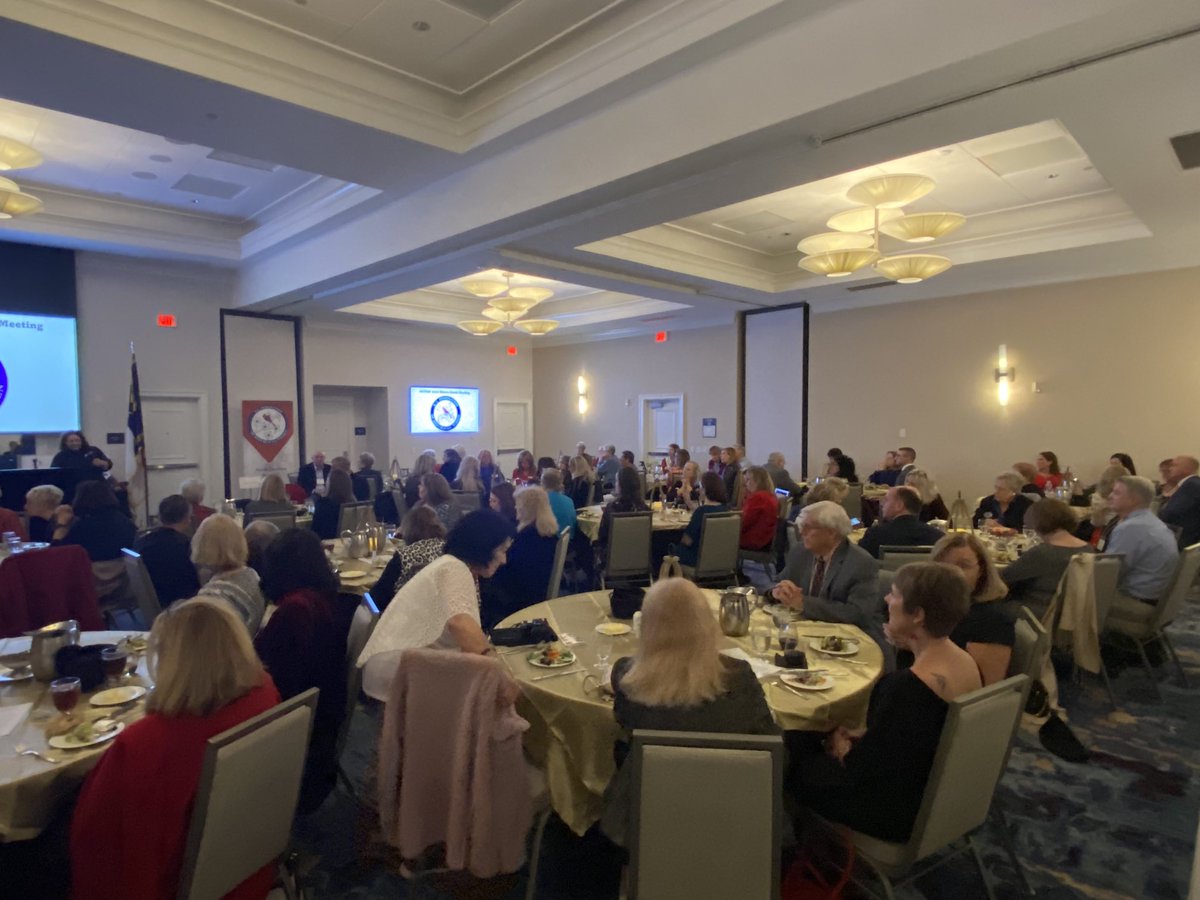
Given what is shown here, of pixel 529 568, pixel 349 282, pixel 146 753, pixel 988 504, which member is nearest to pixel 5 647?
pixel 146 753

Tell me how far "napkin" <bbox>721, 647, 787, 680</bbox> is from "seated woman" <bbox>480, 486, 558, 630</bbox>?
67.5 inches

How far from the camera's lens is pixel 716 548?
578 cm

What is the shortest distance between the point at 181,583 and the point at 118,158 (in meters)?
4.54

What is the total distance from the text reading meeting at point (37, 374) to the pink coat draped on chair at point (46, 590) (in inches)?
234

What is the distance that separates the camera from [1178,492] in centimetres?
592

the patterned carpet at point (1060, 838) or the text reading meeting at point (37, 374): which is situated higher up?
the text reading meeting at point (37, 374)

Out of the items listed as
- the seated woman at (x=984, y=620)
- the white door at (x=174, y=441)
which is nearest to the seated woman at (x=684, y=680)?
the seated woman at (x=984, y=620)

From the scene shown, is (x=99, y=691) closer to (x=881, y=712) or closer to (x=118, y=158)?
(x=881, y=712)

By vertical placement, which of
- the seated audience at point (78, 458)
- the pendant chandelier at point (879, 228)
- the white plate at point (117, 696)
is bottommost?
the white plate at point (117, 696)

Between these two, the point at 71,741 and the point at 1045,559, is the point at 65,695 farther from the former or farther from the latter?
the point at 1045,559

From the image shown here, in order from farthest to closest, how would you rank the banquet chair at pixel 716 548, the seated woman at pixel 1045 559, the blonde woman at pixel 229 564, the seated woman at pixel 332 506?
the seated woman at pixel 332 506, the banquet chair at pixel 716 548, the seated woman at pixel 1045 559, the blonde woman at pixel 229 564

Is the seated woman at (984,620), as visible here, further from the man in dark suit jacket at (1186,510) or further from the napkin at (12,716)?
the man in dark suit jacket at (1186,510)

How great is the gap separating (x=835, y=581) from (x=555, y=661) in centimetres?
153

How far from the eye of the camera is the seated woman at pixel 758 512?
20.4 feet
